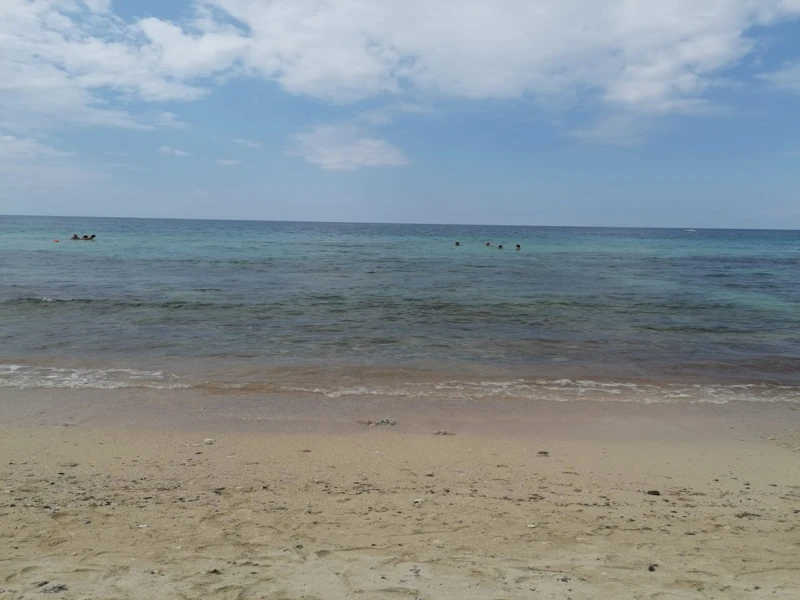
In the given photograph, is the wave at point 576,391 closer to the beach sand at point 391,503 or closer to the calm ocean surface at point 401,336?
the calm ocean surface at point 401,336

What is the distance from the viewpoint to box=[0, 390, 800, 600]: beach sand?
146 inches

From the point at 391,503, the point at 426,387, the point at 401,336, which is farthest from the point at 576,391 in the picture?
the point at 391,503

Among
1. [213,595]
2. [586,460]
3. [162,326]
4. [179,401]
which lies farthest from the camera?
[162,326]

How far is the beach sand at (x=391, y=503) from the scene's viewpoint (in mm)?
3711

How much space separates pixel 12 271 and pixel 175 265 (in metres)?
7.84

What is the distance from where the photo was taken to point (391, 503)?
4.98 m

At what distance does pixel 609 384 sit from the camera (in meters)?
9.69

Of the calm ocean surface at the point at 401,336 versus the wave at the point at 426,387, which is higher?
the calm ocean surface at the point at 401,336

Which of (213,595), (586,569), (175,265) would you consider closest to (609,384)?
(586,569)

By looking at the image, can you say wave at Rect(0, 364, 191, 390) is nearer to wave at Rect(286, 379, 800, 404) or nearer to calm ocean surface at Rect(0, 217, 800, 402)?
calm ocean surface at Rect(0, 217, 800, 402)

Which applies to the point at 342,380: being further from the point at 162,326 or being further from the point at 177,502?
the point at 162,326

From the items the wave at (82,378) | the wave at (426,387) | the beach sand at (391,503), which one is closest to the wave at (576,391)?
the wave at (426,387)

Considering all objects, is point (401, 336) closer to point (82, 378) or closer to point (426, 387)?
point (426, 387)

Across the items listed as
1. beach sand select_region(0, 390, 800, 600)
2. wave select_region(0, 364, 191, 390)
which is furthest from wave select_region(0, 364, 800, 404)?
beach sand select_region(0, 390, 800, 600)
